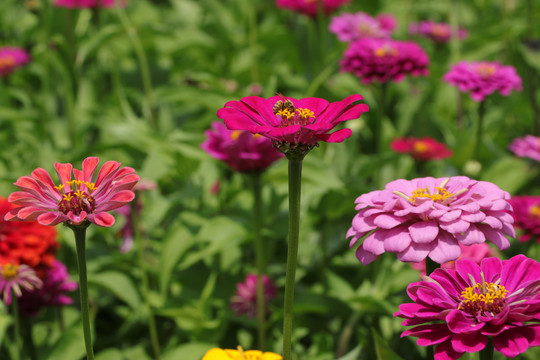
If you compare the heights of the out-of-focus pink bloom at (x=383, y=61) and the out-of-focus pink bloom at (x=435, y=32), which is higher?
the out-of-focus pink bloom at (x=435, y=32)

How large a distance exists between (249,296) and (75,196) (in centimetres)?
79

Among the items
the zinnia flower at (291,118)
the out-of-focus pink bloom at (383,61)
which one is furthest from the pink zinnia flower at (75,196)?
the out-of-focus pink bloom at (383,61)

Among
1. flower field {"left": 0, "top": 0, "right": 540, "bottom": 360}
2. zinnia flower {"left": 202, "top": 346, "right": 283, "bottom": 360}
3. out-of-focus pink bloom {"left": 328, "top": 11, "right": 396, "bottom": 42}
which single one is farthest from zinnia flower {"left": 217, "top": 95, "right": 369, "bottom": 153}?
out-of-focus pink bloom {"left": 328, "top": 11, "right": 396, "bottom": 42}

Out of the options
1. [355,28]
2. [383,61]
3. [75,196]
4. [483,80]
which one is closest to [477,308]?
[75,196]

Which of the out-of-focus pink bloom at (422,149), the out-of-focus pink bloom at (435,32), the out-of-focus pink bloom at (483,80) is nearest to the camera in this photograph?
the out-of-focus pink bloom at (483,80)

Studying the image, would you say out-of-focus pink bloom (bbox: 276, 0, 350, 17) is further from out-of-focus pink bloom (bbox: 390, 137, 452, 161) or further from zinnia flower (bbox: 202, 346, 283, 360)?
zinnia flower (bbox: 202, 346, 283, 360)

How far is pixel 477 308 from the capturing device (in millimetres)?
684

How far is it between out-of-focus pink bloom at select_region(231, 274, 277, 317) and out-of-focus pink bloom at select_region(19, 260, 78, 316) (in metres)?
0.37

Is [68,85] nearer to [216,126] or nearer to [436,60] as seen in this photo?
[216,126]

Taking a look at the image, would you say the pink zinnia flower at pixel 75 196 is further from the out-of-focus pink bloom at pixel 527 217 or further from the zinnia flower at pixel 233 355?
the out-of-focus pink bloom at pixel 527 217

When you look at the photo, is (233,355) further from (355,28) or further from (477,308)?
(355,28)

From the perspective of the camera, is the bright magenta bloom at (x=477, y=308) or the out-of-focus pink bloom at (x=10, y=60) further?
the out-of-focus pink bloom at (x=10, y=60)

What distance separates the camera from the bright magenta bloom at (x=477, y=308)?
0.62 metres

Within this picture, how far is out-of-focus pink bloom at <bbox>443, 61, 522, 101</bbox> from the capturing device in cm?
158
